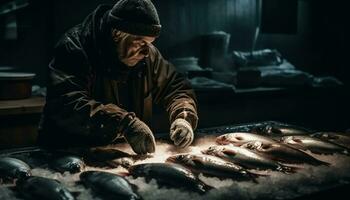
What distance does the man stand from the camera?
11.6 feet

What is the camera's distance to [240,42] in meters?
9.05

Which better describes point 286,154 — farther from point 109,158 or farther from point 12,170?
point 12,170

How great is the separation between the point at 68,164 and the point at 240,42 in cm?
655

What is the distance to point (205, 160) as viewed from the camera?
3.13 meters

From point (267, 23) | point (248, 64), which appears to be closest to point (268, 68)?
point (248, 64)

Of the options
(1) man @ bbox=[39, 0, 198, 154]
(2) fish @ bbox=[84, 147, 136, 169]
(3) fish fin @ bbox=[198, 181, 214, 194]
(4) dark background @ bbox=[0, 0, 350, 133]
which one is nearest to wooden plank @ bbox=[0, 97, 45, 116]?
(4) dark background @ bbox=[0, 0, 350, 133]

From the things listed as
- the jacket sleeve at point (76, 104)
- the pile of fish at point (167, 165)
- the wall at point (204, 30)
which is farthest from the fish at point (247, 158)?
the wall at point (204, 30)

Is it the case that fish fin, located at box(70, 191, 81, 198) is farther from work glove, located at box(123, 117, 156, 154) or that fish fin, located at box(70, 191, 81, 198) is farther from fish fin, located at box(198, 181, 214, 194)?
work glove, located at box(123, 117, 156, 154)

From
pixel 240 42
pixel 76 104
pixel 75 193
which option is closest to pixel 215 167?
pixel 75 193

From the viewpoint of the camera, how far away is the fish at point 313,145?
3.68m

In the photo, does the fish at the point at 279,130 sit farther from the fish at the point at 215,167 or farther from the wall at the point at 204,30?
the wall at the point at 204,30

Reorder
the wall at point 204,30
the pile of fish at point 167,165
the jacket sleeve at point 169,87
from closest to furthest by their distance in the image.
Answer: the pile of fish at point 167,165 < the jacket sleeve at point 169,87 < the wall at point 204,30

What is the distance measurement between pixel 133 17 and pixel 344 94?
6603mm

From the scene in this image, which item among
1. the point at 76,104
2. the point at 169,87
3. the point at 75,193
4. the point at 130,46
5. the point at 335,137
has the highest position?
the point at 130,46
